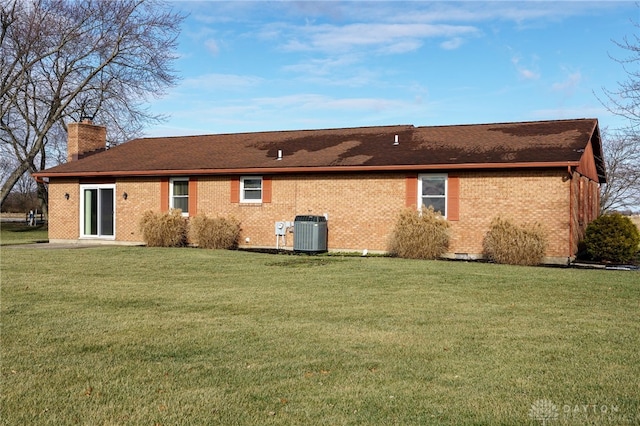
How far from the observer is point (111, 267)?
575 inches

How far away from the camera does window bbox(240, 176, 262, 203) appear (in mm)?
21812

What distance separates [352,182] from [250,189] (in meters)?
3.83

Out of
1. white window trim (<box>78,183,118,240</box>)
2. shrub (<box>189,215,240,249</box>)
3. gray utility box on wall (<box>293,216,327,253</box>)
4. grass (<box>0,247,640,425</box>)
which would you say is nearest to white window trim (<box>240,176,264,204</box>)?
shrub (<box>189,215,240,249</box>)

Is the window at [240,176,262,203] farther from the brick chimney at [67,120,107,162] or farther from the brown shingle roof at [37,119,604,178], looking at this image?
the brick chimney at [67,120,107,162]

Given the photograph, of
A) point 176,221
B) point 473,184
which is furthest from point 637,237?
point 176,221

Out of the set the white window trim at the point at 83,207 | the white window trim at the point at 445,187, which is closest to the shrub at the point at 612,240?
the white window trim at the point at 445,187

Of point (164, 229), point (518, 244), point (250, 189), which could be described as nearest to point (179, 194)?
point (164, 229)

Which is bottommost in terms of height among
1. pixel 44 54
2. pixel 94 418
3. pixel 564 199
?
pixel 94 418

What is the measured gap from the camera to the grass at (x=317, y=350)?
4.82 metres

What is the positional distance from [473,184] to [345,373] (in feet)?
45.4

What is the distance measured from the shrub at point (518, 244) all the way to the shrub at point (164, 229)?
1052 cm

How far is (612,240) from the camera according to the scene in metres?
18.1

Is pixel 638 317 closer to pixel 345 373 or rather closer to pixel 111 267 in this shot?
pixel 345 373

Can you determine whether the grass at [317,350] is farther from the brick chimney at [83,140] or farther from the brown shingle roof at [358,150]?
the brick chimney at [83,140]
